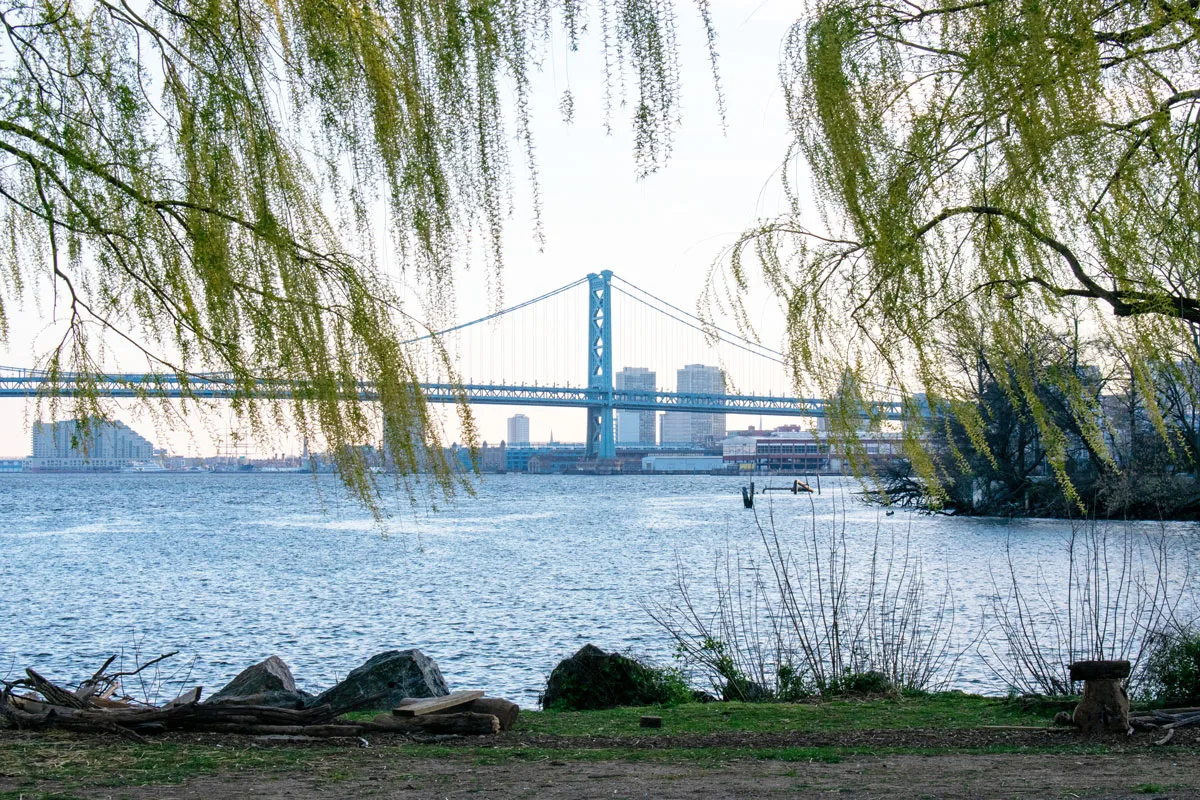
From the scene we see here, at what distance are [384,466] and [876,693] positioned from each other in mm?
6526

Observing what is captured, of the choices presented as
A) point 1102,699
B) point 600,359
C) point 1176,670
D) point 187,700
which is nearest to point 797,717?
point 1102,699

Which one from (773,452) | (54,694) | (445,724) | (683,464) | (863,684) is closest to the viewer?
(54,694)

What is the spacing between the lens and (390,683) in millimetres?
9000

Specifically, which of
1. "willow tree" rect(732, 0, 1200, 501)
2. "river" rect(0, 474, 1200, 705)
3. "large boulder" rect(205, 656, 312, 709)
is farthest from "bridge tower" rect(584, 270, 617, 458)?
"willow tree" rect(732, 0, 1200, 501)

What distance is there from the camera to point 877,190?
3.36 metres

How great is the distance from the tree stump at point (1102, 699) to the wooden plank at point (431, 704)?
328 cm

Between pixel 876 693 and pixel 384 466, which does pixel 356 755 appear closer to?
pixel 384 466

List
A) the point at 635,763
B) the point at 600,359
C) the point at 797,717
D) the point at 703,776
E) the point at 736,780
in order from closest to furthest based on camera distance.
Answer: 1. the point at 736,780
2. the point at 703,776
3. the point at 635,763
4. the point at 797,717
5. the point at 600,359

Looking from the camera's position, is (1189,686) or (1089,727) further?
(1189,686)

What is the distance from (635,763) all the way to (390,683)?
3979 mm

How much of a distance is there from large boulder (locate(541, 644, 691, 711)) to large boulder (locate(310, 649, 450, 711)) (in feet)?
3.08

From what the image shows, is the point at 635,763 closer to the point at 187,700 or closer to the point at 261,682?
the point at 187,700

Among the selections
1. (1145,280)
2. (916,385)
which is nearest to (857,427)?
(916,385)

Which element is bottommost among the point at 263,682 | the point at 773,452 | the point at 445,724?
the point at 263,682
